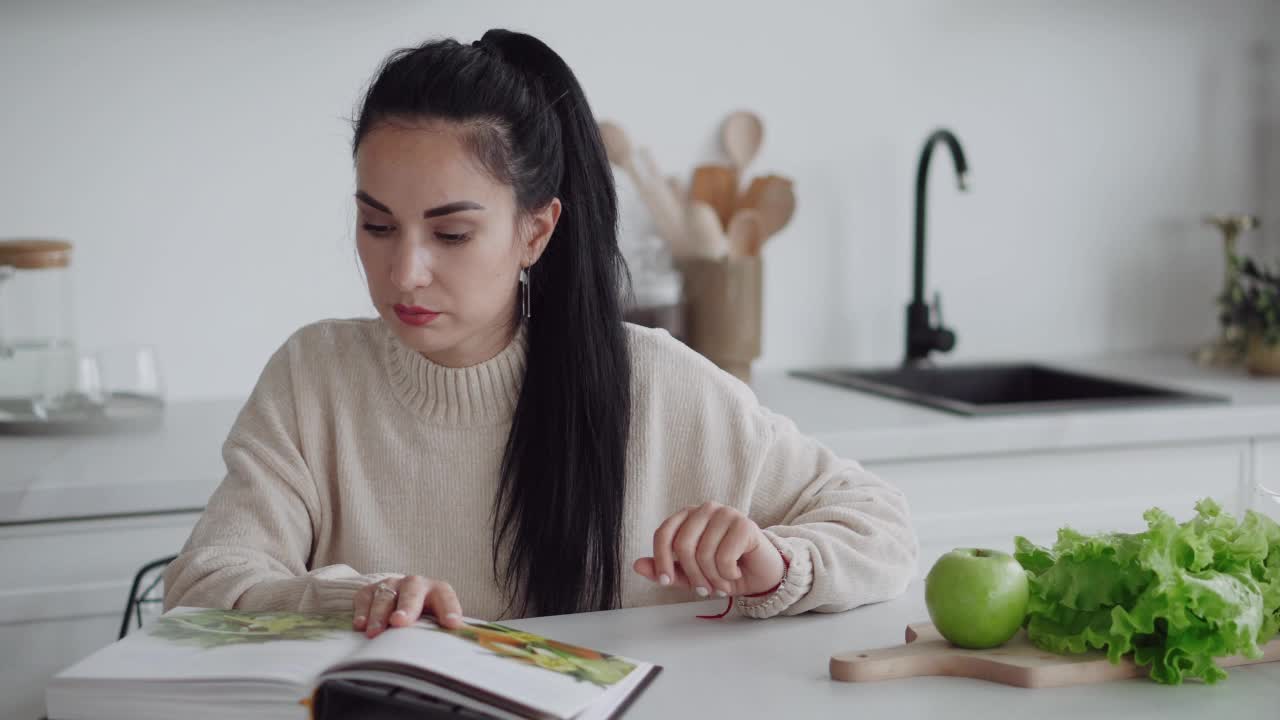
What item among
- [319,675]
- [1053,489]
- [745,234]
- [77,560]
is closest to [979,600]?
[319,675]

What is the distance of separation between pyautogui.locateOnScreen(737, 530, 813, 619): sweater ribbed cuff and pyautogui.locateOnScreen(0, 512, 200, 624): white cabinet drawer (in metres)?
0.93

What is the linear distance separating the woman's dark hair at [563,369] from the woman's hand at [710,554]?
280 mm

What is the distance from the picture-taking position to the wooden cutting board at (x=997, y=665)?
98cm

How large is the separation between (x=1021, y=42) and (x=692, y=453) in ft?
5.27

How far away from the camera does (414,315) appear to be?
1.26 metres

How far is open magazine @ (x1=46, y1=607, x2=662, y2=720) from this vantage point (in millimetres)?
861

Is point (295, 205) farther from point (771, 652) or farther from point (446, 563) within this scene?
point (771, 652)

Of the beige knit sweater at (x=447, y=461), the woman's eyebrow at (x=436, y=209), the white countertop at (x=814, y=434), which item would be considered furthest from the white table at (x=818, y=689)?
the white countertop at (x=814, y=434)

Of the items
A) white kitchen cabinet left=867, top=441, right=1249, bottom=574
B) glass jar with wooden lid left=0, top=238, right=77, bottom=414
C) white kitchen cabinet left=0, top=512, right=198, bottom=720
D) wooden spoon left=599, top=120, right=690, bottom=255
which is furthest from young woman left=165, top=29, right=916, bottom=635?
wooden spoon left=599, top=120, right=690, bottom=255

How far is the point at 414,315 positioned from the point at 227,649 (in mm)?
414

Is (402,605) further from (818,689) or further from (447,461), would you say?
(447,461)

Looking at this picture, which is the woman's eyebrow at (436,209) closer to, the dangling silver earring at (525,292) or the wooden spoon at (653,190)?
the dangling silver earring at (525,292)

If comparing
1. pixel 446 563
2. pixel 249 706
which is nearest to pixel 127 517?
A: pixel 446 563

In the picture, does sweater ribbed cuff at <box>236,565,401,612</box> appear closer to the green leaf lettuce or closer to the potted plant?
the green leaf lettuce
